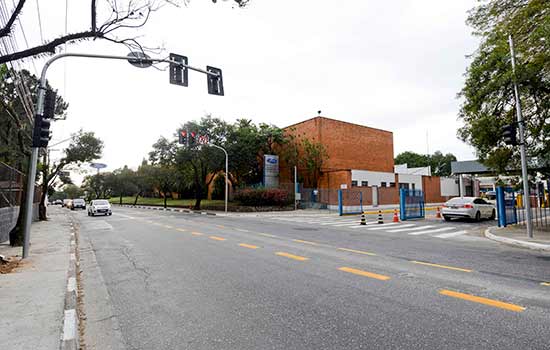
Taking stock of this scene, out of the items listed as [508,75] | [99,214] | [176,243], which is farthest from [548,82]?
[99,214]

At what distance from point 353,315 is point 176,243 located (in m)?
8.06

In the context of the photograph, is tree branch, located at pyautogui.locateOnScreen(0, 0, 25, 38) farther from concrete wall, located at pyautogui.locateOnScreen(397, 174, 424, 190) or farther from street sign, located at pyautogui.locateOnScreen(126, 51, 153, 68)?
concrete wall, located at pyautogui.locateOnScreen(397, 174, 424, 190)

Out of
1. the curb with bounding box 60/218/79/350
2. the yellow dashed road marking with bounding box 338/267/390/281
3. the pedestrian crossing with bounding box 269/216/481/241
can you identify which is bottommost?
the pedestrian crossing with bounding box 269/216/481/241

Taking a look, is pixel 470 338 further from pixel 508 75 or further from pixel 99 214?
pixel 99 214

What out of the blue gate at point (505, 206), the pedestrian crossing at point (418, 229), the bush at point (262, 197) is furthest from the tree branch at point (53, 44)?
the bush at point (262, 197)

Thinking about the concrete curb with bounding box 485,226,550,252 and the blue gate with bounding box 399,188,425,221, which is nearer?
the concrete curb with bounding box 485,226,550,252

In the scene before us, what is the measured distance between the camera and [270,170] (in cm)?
3516

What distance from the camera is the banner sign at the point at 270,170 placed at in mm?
34781

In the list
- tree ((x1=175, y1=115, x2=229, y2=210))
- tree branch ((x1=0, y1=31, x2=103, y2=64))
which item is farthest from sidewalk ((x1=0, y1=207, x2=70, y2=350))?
tree ((x1=175, y1=115, x2=229, y2=210))

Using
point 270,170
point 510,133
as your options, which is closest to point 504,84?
point 510,133

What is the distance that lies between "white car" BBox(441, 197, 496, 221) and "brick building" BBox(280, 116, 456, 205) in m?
13.1

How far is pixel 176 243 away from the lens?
35.6ft

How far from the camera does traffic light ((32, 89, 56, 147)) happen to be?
8516mm

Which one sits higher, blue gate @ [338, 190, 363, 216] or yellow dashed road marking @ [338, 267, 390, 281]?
blue gate @ [338, 190, 363, 216]
